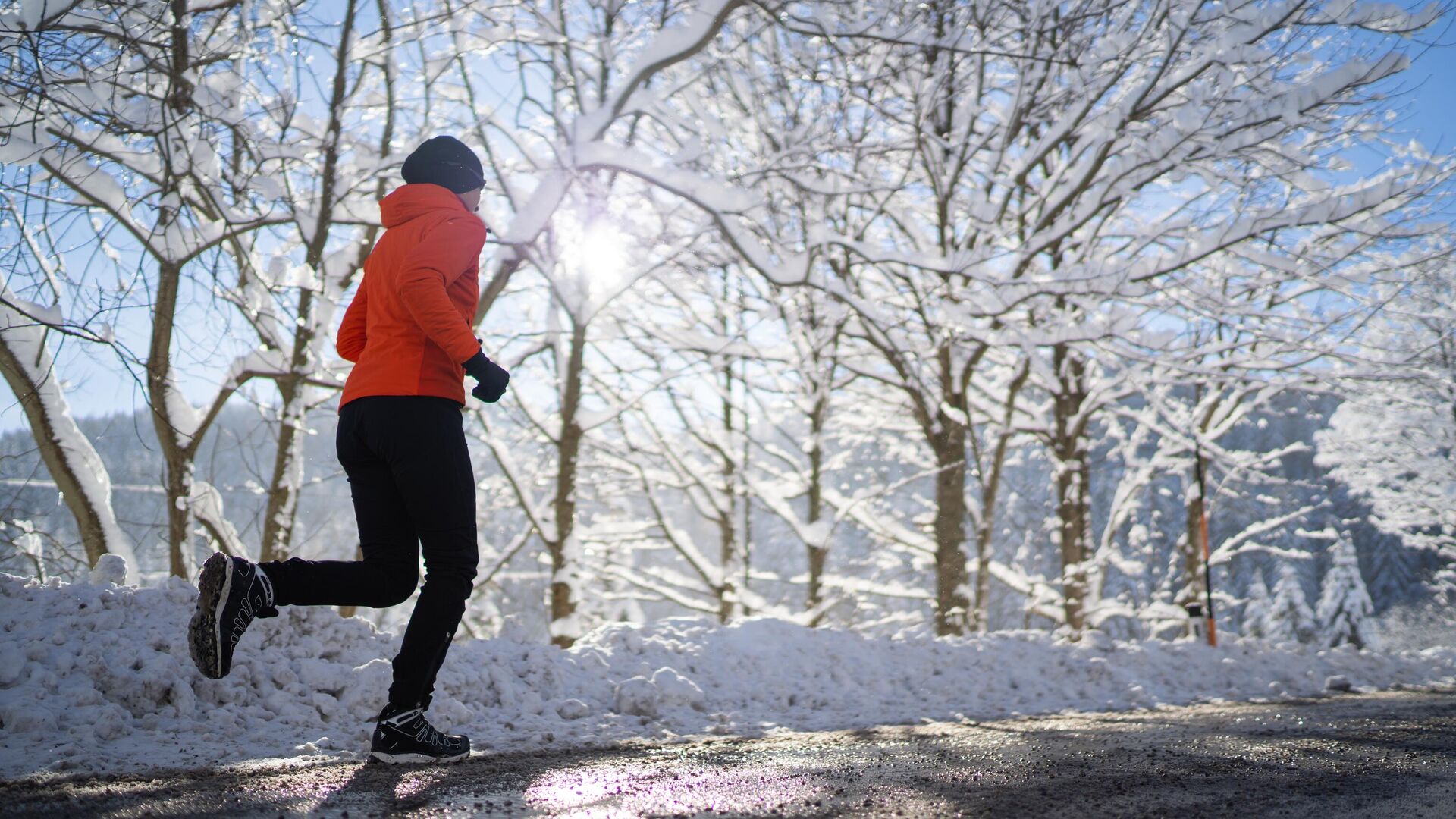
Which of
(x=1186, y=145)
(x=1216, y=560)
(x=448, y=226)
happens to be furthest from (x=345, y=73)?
(x=1216, y=560)

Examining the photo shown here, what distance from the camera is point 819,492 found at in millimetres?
12805

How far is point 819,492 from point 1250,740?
947 centimetres

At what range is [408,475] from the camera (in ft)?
9.27

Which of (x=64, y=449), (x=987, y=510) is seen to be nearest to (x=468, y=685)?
(x=64, y=449)

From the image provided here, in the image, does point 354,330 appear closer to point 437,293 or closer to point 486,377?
point 437,293

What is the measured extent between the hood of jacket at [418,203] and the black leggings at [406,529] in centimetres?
64

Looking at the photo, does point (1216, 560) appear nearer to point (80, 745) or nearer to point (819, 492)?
point (819, 492)

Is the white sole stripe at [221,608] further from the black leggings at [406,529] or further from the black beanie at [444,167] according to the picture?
the black beanie at [444,167]

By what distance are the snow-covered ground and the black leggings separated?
505 mm

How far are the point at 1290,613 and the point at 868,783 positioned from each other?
3227 centimetres

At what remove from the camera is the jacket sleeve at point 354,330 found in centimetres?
318

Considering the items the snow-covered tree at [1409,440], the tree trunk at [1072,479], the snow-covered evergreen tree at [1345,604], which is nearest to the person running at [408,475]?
the tree trunk at [1072,479]

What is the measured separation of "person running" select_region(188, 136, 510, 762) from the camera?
275 centimetres

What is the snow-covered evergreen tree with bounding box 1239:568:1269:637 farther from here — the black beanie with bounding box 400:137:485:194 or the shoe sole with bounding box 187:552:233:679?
the shoe sole with bounding box 187:552:233:679
